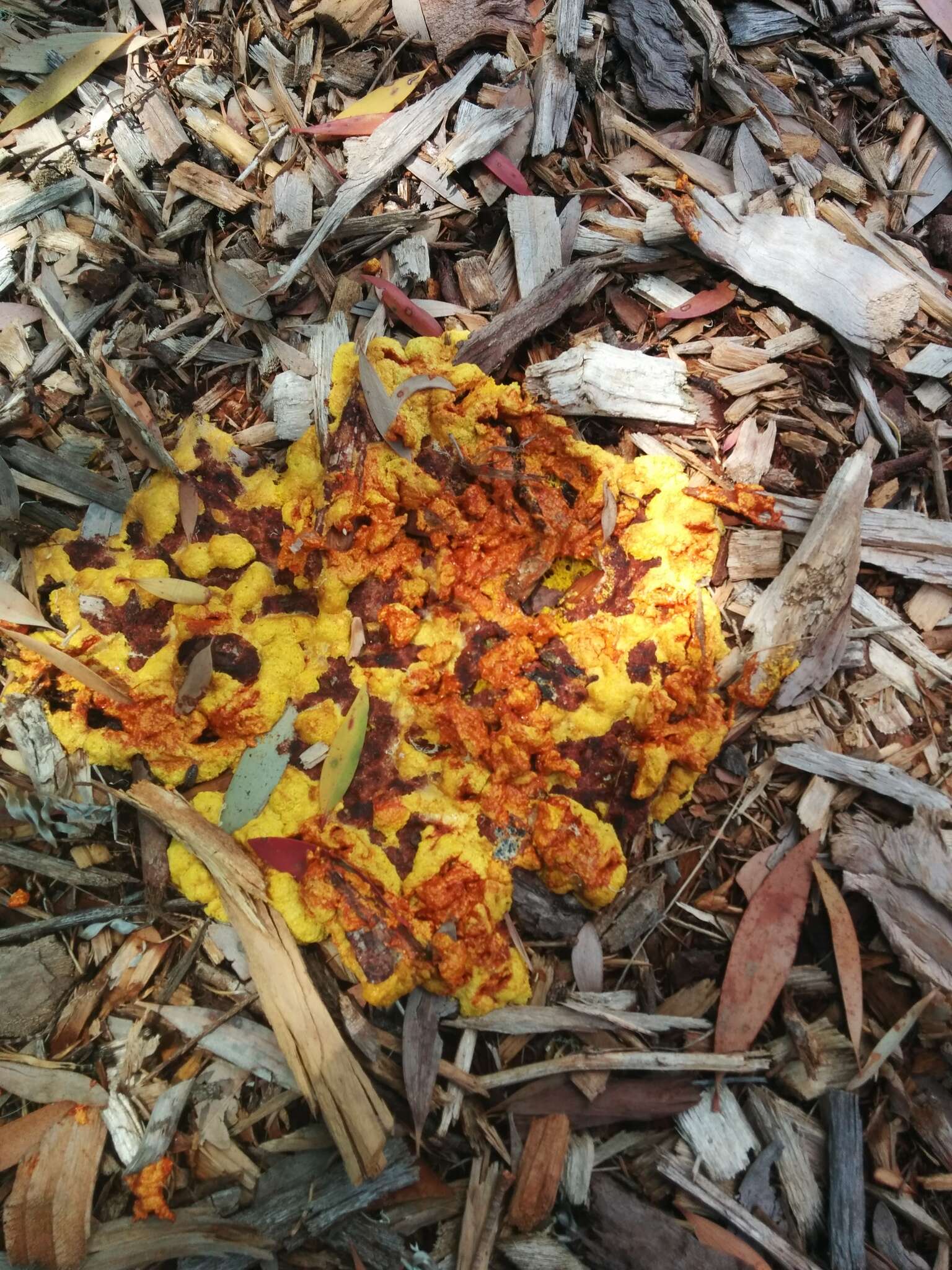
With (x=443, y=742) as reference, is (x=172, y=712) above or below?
above

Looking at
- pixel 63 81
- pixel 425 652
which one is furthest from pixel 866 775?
pixel 63 81

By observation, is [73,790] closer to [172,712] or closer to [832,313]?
[172,712]

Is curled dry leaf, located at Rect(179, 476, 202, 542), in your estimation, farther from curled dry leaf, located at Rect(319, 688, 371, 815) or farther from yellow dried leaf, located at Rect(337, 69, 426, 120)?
yellow dried leaf, located at Rect(337, 69, 426, 120)

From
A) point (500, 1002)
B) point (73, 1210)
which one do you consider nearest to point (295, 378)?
point (500, 1002)

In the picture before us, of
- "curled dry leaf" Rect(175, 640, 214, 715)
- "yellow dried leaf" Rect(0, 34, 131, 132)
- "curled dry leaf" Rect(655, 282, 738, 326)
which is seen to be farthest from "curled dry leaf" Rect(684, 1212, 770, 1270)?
"yellow dried leaf" Rect(0, 34, 131, 132)

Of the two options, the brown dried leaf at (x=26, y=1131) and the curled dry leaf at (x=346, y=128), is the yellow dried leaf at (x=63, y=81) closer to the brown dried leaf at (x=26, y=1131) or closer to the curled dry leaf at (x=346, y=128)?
the curled dry leaf at (x=346, y=128)

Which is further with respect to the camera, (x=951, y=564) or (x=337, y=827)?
(x=951, y=564)

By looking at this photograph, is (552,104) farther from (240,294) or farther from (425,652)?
(425,652)
